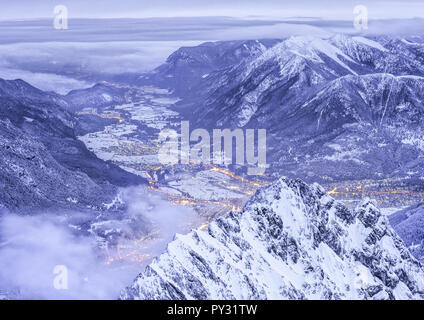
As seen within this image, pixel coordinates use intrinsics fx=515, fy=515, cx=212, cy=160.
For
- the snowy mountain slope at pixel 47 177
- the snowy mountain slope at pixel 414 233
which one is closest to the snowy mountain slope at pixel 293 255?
the snowy mountain slope at pixel 414 233

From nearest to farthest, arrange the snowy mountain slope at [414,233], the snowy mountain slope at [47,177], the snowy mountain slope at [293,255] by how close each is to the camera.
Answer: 1. the snowy mountain slope at [293,255]
2. the snowy mountain slope at [414,233]
3. the snowy mountain slope at [47,177]

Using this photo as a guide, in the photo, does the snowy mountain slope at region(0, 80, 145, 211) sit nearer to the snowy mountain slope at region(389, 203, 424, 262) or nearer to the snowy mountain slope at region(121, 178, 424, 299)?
the snowy mountain slope at region(121, 178, 424, 299)

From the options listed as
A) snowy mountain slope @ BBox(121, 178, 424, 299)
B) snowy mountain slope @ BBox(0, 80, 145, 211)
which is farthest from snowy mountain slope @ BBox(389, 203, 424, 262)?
snowy mountain slope @ BBox(0, 80, 145, 211)

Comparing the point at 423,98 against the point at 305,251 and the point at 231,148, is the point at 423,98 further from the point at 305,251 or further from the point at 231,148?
the point at 305,251

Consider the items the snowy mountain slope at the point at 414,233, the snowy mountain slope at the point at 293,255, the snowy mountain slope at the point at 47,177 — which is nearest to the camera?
the snowy mountain slope at the point at 293,255

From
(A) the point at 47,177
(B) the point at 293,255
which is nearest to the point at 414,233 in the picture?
(B) the point at 293,255

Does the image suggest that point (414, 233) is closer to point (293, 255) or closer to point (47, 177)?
point (293, 255)

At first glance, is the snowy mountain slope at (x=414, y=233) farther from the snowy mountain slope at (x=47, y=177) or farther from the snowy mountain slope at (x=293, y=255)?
the snowy mountain slope at (x=47, y=177)

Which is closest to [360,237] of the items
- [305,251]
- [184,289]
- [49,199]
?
[305,251]
